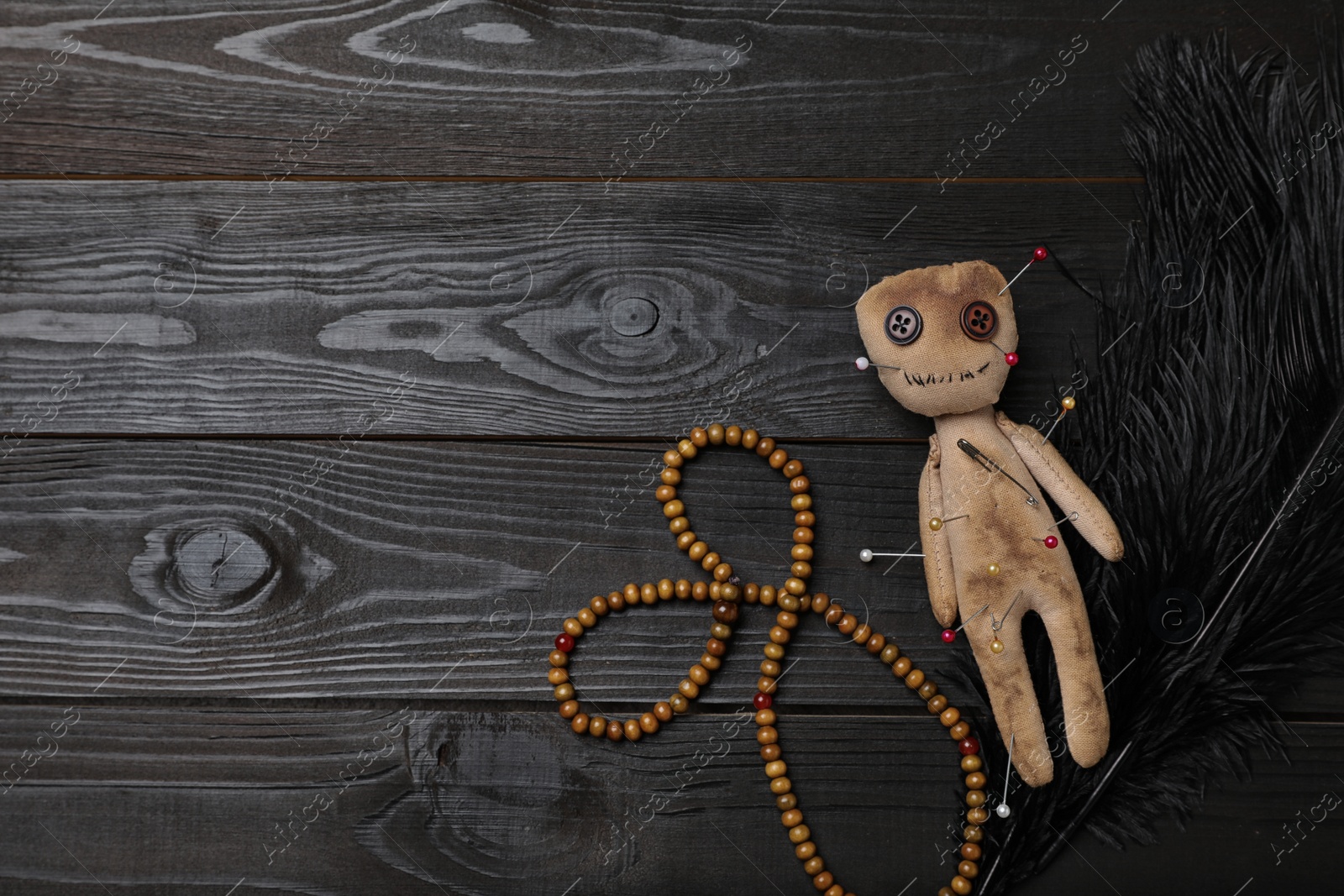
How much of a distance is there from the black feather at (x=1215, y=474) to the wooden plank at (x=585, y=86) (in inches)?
4.5

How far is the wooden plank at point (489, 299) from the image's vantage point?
0.84 m

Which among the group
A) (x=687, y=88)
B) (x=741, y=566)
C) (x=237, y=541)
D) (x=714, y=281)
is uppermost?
(x=687, y=88)

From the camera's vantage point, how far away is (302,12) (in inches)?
34.5

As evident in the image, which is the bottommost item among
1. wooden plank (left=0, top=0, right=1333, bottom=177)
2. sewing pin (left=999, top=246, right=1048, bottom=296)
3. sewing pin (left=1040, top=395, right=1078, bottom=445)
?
sewing pin (left=1040, top=395, right=1078, bottom=445)

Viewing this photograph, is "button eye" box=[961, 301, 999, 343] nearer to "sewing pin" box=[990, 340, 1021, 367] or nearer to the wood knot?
"sewing pin" box=[990, 340, 1021, 367]

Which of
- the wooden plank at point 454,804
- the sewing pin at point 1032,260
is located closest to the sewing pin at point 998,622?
the wooden plank at point 454,804

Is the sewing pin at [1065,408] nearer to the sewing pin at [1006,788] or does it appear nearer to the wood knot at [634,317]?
the sewing pin at [1006,788]

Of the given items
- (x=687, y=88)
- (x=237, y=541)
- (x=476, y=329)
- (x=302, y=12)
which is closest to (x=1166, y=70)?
(x=687, y=88)

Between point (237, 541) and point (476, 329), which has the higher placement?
point (476, 329)

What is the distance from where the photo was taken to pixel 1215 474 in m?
0.74

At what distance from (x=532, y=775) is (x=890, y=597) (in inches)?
13.7

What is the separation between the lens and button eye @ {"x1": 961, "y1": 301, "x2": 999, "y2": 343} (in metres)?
0.72

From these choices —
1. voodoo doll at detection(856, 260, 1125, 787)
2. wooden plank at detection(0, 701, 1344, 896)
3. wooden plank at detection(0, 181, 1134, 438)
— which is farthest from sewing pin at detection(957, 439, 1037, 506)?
wooden plank at detection(0, 701, 1344, 896)

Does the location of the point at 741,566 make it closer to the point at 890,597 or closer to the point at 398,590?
the point at 890,597
